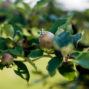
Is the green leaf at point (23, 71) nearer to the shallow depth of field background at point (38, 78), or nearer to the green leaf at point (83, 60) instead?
the green leaf at point (83, 60)

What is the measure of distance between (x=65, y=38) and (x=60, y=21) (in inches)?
5.4

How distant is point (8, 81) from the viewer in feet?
9.27

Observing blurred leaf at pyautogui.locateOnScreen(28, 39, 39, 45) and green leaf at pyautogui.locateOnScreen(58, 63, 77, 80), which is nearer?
green leaf at pyautogui.locateOnScreen(58, 63, 77, 80)

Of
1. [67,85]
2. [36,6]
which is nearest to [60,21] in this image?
[36,6]

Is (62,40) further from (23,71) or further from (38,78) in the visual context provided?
(38,78)

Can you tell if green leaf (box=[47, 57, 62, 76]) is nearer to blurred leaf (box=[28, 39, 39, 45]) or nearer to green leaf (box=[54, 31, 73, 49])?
green leaf (box=[54, 31, 73, 49])

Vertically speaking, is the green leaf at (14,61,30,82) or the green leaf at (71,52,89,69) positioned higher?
the green leaf at (71,52,89,69)

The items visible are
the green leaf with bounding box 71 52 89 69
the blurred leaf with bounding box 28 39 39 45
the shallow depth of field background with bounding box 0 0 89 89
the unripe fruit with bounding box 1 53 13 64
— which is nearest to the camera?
the green leaf with bounding box 71 52 89 69

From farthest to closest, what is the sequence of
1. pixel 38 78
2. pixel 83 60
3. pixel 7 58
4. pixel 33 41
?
pixel 38 78, pixel 33 41, pixel 7 58, pixel 83 60

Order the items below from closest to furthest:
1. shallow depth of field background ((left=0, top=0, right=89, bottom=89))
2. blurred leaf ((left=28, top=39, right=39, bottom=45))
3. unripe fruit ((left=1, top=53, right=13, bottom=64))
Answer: unripe fruit ((left=1, top=53, right=13, bottom=64)), blurred leaf ((left=28, top=39, right=39, bottom=45)), shallow depth of field background ((left=0, top=0, right=89, bottom=89))

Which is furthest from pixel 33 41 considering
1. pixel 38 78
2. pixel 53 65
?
pixel 38 78

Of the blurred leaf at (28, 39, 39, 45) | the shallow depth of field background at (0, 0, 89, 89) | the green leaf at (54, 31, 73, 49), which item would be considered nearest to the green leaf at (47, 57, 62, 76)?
the green leaf at (54, 31, 73, 49)

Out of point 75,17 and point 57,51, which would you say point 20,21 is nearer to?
point 75,17

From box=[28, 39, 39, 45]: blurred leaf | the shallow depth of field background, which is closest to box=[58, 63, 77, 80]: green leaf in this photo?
box=[28, 39, 39, 45]: blurred leaf
